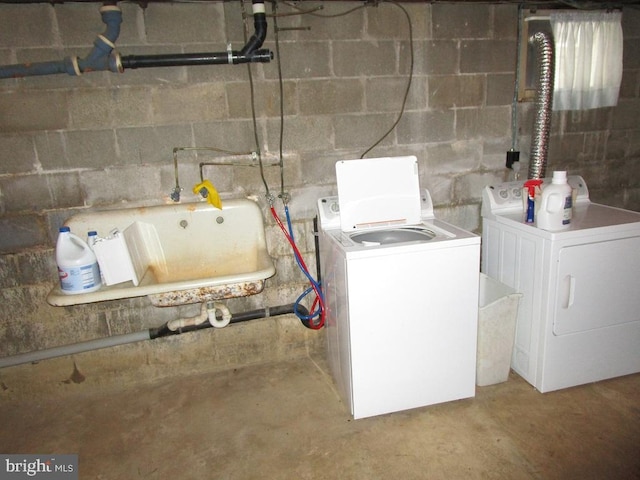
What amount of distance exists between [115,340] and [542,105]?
8.56 feet

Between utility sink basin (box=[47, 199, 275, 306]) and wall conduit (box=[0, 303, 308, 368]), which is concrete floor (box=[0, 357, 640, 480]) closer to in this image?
wall conduit (box=[0, 303, 308, 368])

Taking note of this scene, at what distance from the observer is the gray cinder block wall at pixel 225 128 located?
6.29ft

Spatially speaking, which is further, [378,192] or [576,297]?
[378,192]

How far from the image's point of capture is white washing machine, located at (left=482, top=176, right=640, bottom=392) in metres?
1.88

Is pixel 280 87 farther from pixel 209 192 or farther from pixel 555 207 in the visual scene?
pixel 555 207

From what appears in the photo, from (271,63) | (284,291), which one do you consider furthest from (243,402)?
(271,63)

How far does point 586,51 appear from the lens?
7.71 feet

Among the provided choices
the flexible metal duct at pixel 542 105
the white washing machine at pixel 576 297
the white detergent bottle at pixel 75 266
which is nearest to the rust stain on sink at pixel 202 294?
the white detergent bottle at pixel 75 266

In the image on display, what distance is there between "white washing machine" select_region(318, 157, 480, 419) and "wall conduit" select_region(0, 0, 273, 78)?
664mm

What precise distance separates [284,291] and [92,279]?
39.0 inches

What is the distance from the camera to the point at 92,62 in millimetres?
1794

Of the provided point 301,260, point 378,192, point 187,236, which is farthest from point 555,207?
point 187,236

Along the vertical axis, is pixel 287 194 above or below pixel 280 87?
below

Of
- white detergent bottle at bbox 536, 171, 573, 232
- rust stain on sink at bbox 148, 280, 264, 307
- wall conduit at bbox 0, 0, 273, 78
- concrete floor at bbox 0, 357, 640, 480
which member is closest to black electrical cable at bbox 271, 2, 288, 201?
wall conduit at bbox 0, 0, 273, 78
